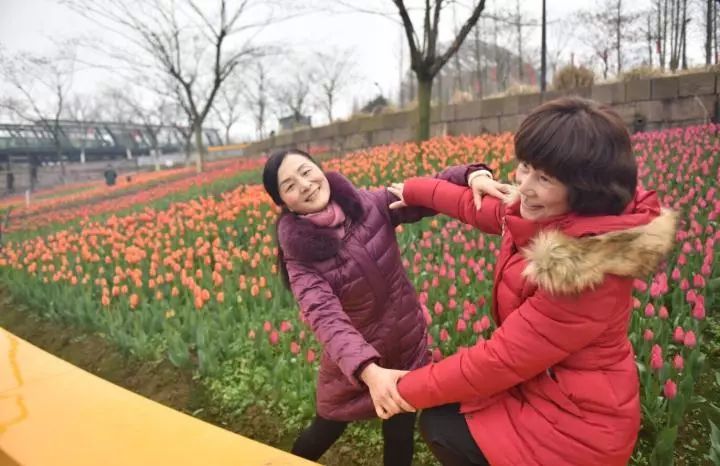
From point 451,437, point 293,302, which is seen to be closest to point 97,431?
point 451,437

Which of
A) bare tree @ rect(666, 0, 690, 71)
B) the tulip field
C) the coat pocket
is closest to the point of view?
the coat pocket

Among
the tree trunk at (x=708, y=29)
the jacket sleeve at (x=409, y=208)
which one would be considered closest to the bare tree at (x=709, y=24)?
the tree trunk at (x=708, y=29)

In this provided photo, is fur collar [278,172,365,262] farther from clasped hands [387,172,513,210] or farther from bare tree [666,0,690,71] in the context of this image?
bare tree [666,0,690,71]

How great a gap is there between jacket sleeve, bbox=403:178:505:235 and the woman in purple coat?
0.25 ft

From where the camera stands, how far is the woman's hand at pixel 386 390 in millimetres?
1175

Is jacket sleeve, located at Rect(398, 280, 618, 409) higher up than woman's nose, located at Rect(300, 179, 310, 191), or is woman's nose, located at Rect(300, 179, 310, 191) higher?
woman's nose, located at Rect(300, 179, 310, 191)

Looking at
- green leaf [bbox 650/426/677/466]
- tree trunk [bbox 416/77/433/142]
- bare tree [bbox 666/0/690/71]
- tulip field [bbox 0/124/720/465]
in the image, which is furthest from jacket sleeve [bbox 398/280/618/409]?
tree trunk [bbox 416/77/433/142]

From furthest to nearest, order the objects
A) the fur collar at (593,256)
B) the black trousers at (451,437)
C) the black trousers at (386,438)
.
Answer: the black trousers at (386,438), the black trousers at (451,437), the fur collar at (593,256)

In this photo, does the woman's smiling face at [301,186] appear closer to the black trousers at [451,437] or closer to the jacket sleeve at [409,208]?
the jacket sleeve at [409,208]

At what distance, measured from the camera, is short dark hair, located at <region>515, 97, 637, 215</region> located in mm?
946

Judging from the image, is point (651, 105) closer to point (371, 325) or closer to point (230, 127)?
point (371, 325)

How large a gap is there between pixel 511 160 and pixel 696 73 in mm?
3462

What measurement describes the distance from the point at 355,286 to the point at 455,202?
1.30 feet

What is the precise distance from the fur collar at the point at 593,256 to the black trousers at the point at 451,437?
1.35ft
